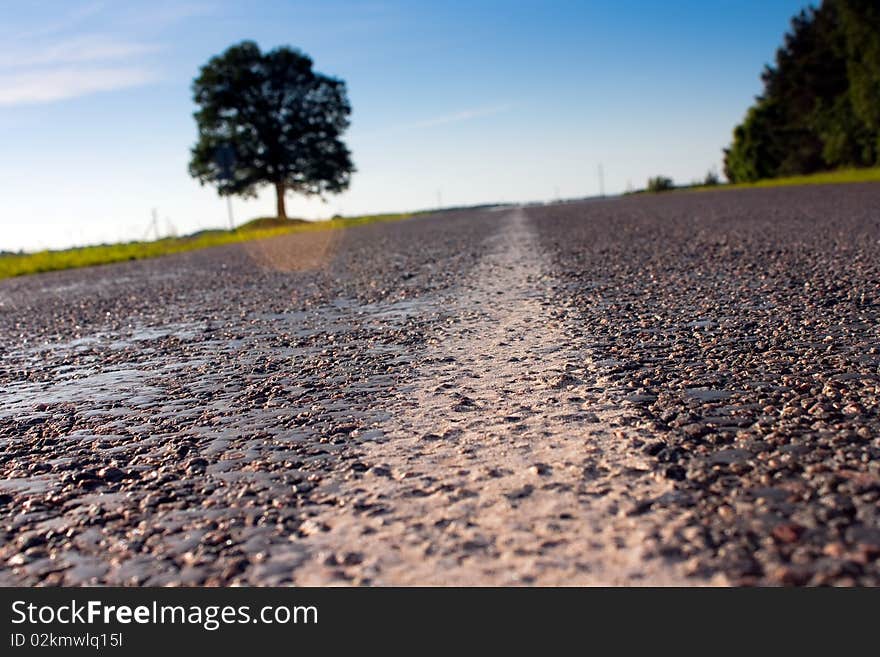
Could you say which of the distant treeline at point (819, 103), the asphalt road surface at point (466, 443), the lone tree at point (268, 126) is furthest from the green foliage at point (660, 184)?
the asphalt road surface at point (466, 443)

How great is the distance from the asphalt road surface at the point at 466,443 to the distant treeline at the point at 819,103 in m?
34.5

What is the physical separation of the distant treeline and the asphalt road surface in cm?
3449

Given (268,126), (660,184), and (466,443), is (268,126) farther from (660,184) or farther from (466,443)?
(466,443)

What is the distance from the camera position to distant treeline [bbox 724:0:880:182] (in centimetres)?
3416

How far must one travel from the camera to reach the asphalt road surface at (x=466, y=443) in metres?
1.39

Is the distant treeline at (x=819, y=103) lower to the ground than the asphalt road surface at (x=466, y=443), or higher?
higher

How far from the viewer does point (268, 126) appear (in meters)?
50.1

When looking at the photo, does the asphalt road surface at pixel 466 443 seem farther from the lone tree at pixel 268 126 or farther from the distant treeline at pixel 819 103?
the lone tree at pixel 268 126

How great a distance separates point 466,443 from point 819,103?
1780 inches

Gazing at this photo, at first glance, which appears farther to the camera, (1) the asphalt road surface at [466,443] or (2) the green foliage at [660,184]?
(2) the green foliage at [660,184]

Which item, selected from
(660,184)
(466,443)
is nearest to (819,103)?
(660,184)

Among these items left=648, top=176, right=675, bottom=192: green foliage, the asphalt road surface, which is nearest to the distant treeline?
left=648, top=176, right=675, bottom=192: green foliage
